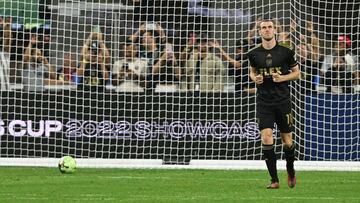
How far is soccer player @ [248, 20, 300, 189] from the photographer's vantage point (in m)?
13.6

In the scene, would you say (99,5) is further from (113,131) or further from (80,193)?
(80,193)

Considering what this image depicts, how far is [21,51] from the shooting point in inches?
816

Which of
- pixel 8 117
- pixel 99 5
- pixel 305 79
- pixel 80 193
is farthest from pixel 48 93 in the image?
pixel 80 193

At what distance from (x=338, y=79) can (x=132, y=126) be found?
4.32 meters

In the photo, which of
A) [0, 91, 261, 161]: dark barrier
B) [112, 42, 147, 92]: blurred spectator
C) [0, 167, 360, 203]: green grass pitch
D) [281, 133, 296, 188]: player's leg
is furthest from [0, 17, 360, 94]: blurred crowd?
[281, 133, 296, 188]: player's leg

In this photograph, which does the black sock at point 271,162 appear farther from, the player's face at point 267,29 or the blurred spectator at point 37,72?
the blurred spectator at point 37,72

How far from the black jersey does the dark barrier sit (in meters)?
5.92

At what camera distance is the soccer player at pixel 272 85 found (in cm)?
1365

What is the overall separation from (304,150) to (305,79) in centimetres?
146

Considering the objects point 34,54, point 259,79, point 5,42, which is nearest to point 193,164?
point 34,54

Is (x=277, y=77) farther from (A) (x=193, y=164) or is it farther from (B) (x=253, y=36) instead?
(B) (x=253, y=36)

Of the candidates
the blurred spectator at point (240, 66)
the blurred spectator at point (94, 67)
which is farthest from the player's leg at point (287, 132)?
the blurred spectator at point (94, 67)

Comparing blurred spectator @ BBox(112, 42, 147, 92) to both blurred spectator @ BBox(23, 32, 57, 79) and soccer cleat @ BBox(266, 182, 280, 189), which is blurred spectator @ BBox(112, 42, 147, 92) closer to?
blurred spectator @ BBox(23, 32, 57, 79)

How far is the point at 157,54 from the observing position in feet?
68.3
